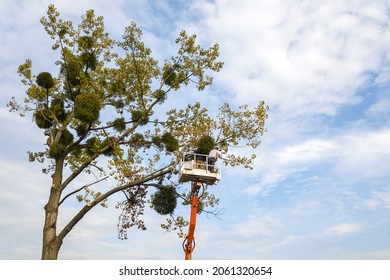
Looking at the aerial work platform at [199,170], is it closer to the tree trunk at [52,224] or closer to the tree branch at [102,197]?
the tree branch at [102,197]

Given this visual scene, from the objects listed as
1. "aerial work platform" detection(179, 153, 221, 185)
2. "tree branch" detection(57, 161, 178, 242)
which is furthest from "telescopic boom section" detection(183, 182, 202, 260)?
"tree branch" detection(57, 161, 178, 242)

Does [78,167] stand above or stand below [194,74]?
below

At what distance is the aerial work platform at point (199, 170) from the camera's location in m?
13.7

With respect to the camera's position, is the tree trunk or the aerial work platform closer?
the aerial work platform

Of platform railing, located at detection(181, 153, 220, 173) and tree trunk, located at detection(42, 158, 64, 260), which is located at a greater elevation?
platform railing, located at detection(181, 153, 220, 173)

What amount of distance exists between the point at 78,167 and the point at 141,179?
→ 8.39 ft

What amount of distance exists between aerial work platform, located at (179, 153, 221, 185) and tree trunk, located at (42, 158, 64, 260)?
18.4ft

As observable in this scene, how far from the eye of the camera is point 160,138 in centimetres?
1784

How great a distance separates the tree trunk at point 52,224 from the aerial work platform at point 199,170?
220 inches

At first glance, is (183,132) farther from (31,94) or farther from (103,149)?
(31,94)

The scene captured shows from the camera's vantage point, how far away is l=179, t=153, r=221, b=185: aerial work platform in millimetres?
13727

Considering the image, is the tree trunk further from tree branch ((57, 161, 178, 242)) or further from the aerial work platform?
the aerial work platform
